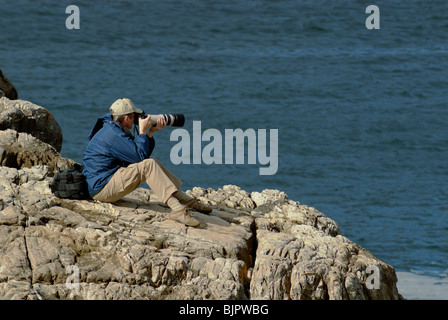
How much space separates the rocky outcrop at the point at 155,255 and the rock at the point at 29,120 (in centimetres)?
235

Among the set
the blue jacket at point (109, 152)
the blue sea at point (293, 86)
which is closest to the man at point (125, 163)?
the blue jacket at point (109, 152)

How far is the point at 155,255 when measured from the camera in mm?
13531

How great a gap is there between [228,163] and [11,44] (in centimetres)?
1985

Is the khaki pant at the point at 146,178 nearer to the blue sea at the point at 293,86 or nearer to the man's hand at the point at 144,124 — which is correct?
the man's hand at the point at 144,124

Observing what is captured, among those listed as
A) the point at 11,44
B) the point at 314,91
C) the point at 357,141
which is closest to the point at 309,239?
the point at 357,141

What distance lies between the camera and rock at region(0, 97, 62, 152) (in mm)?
17891

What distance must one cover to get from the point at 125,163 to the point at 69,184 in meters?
0.93
